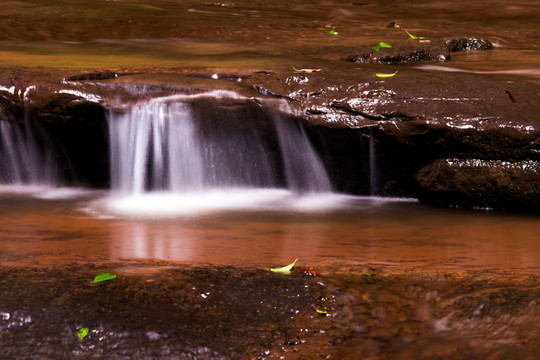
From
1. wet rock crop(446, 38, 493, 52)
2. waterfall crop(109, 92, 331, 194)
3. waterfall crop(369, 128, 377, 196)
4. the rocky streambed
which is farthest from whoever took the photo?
wet rock crop(446, 38, 493, 52)

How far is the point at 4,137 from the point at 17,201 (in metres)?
0.82

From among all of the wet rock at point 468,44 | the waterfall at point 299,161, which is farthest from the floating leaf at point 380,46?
the waterfall at point 299,161

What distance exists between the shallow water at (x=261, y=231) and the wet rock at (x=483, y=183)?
108 mm

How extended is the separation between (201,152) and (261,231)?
138cm

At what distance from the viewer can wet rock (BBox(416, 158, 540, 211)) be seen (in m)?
4.75

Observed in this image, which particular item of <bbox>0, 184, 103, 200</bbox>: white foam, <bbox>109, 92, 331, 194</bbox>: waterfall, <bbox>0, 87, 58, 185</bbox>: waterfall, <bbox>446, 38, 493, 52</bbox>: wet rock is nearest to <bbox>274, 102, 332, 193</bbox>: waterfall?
<bbox>109, 92, 331, 194</bbox>: waterfall

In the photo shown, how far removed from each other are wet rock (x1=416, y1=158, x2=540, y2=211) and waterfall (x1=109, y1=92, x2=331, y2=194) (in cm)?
82

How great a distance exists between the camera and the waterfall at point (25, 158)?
5.77 meters

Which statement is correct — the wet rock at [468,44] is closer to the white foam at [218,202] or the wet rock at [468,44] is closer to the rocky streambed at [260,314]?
the white foam at [218,202]

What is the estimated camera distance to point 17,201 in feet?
17.2

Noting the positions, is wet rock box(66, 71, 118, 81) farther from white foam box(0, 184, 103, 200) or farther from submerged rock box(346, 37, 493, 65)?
submerged rock box(346, 37, 493, 65)

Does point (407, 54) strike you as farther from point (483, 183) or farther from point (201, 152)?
point (201, 152)

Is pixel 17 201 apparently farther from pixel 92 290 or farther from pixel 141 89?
pixel 92 290

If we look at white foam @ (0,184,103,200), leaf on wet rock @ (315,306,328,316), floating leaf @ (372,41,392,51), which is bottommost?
leaf on wet rock @ (315,306,328,316)
